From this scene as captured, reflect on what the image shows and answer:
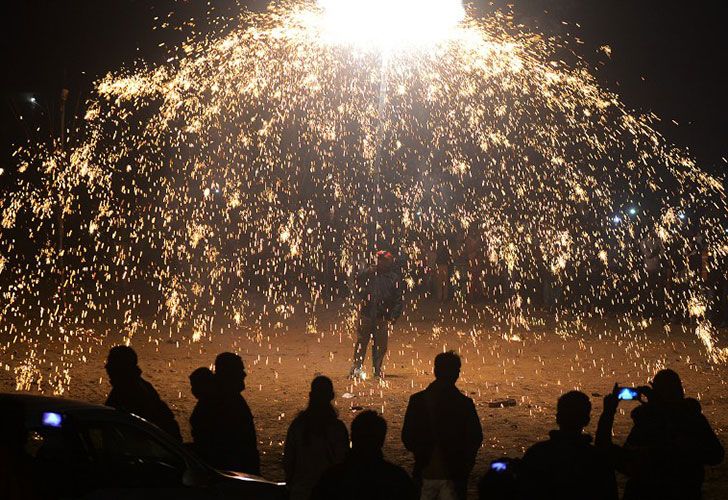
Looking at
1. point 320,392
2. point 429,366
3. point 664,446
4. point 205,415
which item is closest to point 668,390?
point 664,446

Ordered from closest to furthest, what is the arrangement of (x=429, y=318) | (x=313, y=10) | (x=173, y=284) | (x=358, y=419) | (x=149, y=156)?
1. (x=358, y=419)
2. (x=313, y=10)
3. (x=429, y=318)
4. (x=173, y=284)
5. (x=149, y=156)

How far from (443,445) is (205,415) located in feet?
4.47

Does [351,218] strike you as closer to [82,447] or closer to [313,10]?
[313,10]

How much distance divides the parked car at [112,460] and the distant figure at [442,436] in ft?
2.83

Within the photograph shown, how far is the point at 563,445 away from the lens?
405 centimetres

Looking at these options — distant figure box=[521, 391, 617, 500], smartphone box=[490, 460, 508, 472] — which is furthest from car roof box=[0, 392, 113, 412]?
smartphone box=[490, 460, 508, 472]

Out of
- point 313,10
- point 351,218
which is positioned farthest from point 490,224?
point 313,10

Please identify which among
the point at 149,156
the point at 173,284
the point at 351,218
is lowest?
the point at 173,284

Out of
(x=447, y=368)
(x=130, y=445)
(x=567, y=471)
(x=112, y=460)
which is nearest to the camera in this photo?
(x=567, y=471)

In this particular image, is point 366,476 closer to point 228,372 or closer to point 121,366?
point 228,372

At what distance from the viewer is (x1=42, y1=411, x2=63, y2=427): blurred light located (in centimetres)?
420

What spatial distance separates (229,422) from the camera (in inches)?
211

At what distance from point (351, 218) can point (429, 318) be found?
20.2 ft

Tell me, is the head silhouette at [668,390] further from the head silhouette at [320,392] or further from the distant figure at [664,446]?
the head silhouette at [320,392]
